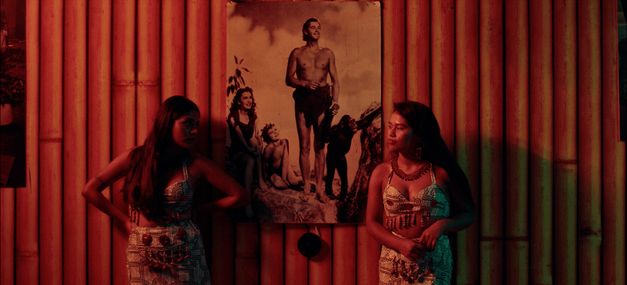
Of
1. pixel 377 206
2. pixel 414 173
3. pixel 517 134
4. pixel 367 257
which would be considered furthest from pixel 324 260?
pixel 517 134

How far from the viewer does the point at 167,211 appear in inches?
137

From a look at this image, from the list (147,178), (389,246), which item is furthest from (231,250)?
(389,246)

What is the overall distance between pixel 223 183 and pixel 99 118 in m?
1.04

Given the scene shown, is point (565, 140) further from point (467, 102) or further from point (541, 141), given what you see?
point (467, 102)

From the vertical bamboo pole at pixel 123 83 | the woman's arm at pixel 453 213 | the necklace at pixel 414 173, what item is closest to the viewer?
the woman's arm at pixel 453 213

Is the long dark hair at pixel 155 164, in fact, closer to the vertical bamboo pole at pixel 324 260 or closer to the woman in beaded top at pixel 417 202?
the vertical bamboo pole at pixel 324 260

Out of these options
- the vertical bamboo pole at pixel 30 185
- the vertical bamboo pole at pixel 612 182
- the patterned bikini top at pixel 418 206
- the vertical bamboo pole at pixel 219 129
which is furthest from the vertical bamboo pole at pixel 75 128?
the vertical bamboo pole at pixel 612 182

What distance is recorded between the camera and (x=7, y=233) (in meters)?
4.07

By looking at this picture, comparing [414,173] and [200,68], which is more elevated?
[200,68]

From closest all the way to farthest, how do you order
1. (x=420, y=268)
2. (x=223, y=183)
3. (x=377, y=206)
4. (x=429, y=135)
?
(x=420, y=268), (x=429, y=135), (x=377, y=206), (x=223, y=183)

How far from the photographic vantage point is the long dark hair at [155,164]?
342cm

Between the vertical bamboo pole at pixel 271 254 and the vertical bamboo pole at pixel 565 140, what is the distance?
183 centimetres

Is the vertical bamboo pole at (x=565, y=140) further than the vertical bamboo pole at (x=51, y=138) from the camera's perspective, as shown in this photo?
No

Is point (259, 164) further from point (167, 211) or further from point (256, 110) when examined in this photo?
point (167, 211)
